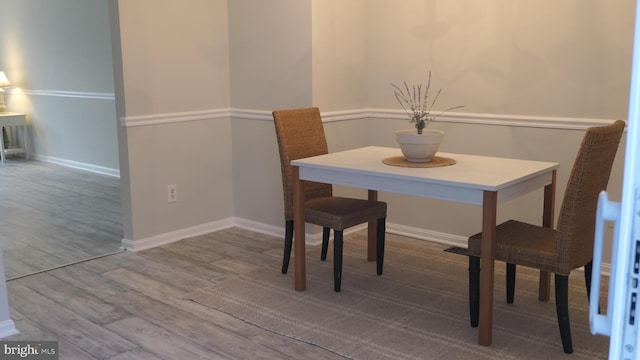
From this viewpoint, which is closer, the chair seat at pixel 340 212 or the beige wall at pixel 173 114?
the chair seat at pixel 340 212

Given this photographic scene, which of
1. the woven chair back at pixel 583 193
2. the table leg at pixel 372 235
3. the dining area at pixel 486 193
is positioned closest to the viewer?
the woven chair back at pixel 583 193

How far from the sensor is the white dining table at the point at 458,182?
2604 mm

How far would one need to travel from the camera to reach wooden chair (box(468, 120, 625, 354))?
2.42 m

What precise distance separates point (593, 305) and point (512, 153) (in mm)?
2934

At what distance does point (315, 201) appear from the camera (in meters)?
3.52

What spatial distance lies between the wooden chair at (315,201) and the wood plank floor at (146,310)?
1.87ft

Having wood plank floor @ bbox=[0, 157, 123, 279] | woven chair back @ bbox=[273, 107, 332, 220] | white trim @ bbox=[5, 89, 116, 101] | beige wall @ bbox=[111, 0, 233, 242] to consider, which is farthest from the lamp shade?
woven chair back @ bbox=[273, 107, 332, 220]

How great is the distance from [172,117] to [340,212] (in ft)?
5.13

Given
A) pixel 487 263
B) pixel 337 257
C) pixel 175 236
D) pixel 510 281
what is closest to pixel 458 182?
pixel 487 263

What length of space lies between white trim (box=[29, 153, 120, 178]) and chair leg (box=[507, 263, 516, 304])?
4688mm

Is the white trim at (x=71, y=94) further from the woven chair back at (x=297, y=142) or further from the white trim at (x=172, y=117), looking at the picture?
the woven chair back at (x=297, y=142)

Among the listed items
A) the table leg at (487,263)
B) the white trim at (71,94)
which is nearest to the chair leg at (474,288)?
the table leg at (487,263)

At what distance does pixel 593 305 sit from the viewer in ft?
3.23

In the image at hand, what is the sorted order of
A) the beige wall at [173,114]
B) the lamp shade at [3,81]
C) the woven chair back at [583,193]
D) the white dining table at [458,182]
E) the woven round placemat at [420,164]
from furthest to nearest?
the lamp shade at [3,81] < the beige wall at [173,114] < the woven round placemat at [420,164] < the white dining table at [458,182] < the woven chair back at [583,193]
